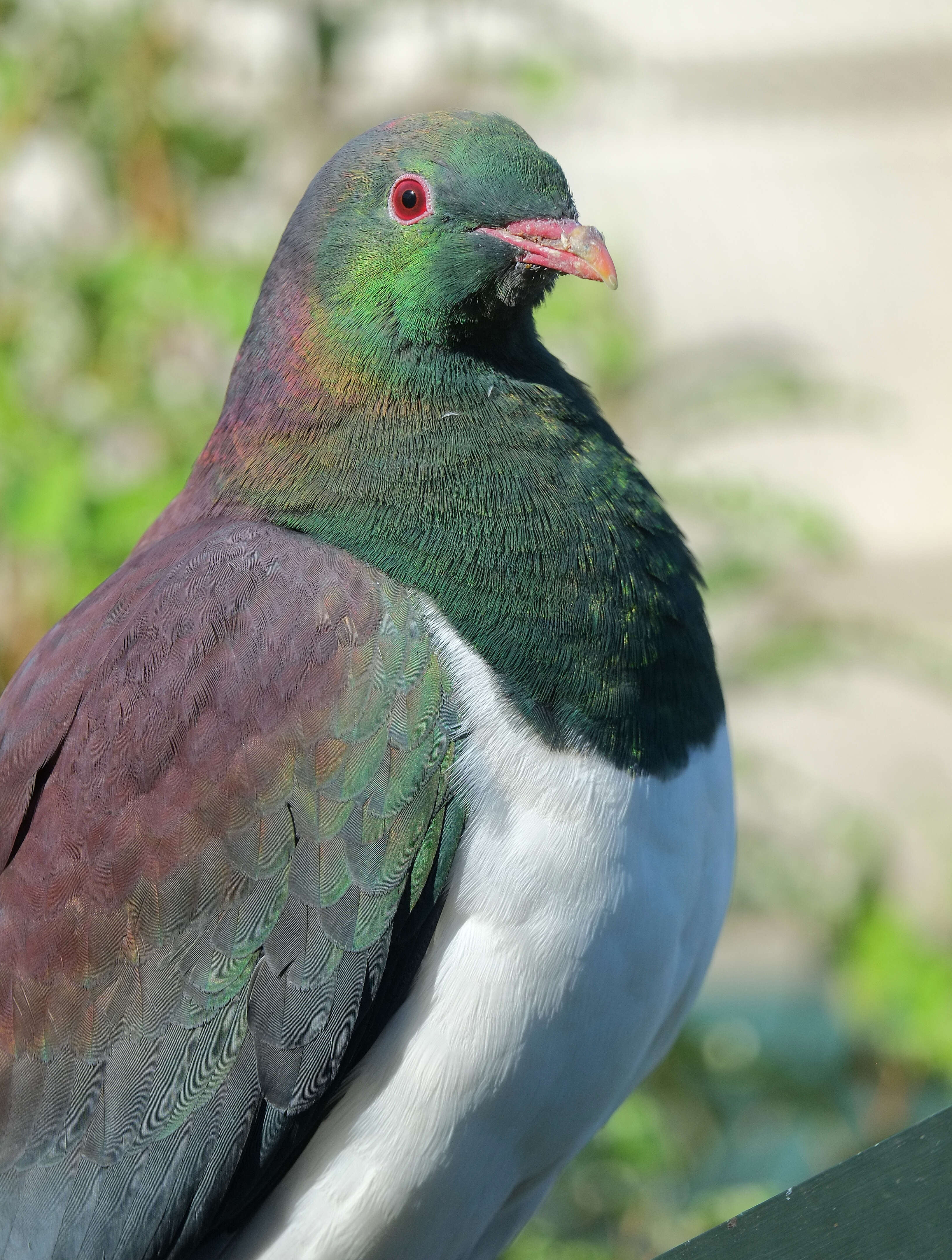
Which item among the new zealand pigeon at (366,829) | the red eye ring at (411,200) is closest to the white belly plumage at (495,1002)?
the new zealand pigeon at (366,829)

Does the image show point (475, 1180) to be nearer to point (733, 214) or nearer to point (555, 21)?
point (555, 21)

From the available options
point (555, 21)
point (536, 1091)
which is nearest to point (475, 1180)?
point (536, 1091)

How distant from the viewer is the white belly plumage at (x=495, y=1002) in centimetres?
168

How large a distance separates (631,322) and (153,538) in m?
2.06

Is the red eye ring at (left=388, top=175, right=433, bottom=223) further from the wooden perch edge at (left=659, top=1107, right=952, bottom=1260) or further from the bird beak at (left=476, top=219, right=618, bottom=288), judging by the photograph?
the wooden perch edge at (left=659, top=1107, right=952, bottom=1260)

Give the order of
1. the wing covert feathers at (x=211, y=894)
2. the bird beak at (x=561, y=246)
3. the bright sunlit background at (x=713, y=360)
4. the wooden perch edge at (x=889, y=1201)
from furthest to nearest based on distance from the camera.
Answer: the bright sunlit background at (x=713, y=360), the bird beak at (x=561, y=246), the wing covert feathers at (x=211, y=894), the wooden perch edge at (x=889, y=1201)

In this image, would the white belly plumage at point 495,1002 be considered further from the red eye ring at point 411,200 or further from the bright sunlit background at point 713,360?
the red eye ring at point 411,200

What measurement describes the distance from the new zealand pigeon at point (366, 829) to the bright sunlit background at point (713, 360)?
0.21 m

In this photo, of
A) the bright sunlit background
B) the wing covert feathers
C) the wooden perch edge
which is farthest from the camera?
the bright sunlit background

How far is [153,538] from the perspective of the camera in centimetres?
202

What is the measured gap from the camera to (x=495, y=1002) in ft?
5.50

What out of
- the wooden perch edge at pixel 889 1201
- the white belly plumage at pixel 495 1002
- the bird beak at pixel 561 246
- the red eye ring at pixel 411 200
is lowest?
the wooden perch edge at pixel 889 1201

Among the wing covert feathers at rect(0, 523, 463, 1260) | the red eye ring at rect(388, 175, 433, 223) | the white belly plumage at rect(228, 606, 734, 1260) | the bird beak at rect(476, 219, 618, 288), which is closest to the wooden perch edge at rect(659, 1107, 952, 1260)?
the white belly plumage at rect(228, 606, 734, 1260)

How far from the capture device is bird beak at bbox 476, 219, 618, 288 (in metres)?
1.80
